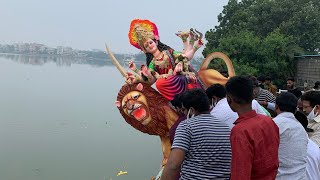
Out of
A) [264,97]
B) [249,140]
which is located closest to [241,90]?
[249,140]

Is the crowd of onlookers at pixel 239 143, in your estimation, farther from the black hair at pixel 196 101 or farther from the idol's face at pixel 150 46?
the idol's face at pixel 150 46

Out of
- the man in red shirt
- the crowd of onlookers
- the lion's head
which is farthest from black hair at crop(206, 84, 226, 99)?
the lion's head

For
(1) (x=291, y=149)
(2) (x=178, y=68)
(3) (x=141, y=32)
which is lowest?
(1) (x=291, y=149)

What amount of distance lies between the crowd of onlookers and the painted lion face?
1739 millimetres

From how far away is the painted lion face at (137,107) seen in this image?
402 centimetres

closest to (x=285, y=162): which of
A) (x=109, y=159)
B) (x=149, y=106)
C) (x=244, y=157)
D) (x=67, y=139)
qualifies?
(x=244, y=157)

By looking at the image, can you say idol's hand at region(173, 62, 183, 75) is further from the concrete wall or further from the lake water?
the concrete wall

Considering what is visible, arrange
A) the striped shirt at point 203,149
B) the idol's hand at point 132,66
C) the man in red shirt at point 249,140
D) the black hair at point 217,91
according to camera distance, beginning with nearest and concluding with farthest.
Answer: the man in red shirt at point 249,140, the striped shirt at point 203,149, the black hair at point 217,91, the idol's hand at point 132,66

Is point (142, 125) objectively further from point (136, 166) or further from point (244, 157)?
point (136, 166)

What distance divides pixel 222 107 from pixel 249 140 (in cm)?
77

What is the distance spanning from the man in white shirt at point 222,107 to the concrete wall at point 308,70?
1027cm

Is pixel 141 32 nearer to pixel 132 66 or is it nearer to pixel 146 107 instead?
pixel 132 66

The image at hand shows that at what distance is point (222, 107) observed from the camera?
7.64ft

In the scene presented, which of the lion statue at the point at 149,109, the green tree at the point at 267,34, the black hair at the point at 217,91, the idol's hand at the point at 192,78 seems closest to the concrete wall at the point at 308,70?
the green tree at the point at 267,34
